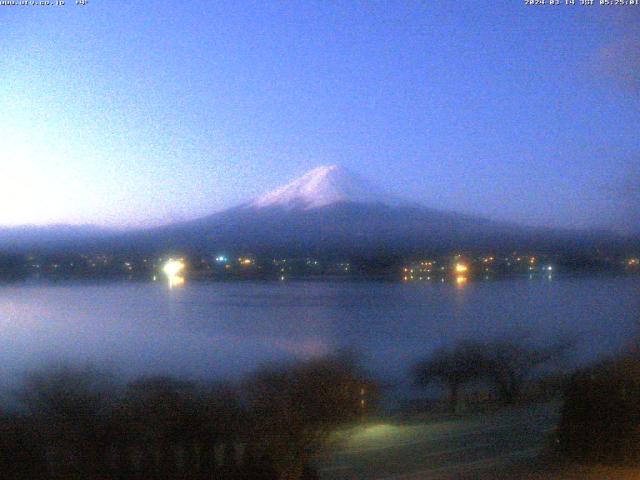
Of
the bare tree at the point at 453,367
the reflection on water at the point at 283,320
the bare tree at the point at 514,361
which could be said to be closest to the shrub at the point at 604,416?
the reflection on water at the point at 283,320

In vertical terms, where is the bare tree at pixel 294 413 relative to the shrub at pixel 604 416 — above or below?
above

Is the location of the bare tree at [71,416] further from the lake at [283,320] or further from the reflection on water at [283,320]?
the reflection on water at [283,320]

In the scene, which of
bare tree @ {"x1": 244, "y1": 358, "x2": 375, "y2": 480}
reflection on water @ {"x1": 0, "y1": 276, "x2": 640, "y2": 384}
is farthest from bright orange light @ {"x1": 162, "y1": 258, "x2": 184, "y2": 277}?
bare tree @ {"x1": 244, "y1": 358, "x2": 375, "y2": 480}

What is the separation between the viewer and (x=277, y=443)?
9.91 metres

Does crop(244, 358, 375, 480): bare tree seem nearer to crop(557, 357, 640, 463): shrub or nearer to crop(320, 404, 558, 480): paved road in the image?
crop(320, 404, 558, 480): paved road

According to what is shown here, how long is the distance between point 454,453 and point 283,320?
5.98 meters

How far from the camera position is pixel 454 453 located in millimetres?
13828

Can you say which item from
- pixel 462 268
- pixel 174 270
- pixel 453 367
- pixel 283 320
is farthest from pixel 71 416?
pixel 462 268

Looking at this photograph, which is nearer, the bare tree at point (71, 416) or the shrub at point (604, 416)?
the bare tree at point (71, 416)

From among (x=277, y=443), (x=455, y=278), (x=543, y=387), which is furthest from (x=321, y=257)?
(x=277, y=443)

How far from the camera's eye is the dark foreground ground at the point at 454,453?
1188cm

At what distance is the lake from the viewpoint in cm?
1505

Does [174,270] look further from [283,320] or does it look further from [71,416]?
[71,416]

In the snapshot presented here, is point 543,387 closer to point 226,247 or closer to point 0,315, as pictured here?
point 226,247
